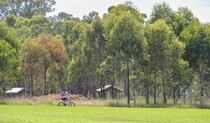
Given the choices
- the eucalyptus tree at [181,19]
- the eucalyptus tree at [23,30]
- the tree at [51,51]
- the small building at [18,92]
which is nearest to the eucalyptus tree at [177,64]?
the eucalyptus tree at [181,19]

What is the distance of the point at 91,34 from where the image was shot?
5412cm

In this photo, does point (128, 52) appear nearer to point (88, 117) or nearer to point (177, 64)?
point (177, 64)

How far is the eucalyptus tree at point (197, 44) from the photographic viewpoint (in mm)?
45531

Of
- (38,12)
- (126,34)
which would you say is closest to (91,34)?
(126,34)

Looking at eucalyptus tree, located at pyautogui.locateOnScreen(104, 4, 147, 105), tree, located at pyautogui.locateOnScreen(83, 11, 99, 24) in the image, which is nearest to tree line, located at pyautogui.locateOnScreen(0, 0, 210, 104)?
eucalyptus tree, located at pyautogui.locateOnScreen(104, 4, 147, 105)

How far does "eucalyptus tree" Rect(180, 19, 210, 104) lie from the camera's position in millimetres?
45531

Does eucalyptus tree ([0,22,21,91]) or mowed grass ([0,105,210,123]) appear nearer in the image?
mowed grass ([0,105,210,123])

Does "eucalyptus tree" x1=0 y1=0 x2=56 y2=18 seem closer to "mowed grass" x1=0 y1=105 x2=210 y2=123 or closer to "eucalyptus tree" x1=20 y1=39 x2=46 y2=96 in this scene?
"eucalyptus tree" x1=20 y1=39 x2=46 y2=96

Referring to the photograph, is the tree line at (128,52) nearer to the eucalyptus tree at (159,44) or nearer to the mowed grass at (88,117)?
the eucalyptus tree at (159,44)

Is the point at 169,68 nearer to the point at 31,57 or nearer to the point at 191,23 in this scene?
the point at 191,23

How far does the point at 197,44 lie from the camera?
4597 cm

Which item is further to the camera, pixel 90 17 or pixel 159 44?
pixel 90 17

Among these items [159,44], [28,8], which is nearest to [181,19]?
[159,44]

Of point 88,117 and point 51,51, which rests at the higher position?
→ point 51,51
